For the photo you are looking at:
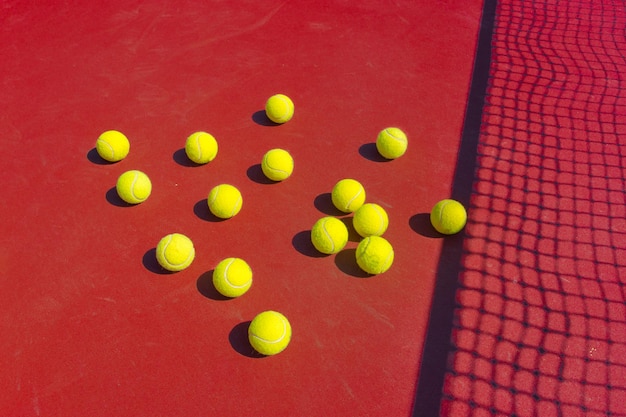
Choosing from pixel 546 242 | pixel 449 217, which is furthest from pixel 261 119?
pixel 546 242

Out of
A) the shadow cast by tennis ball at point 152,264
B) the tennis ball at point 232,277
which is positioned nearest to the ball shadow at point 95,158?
the shadow cast by tennis ball at point 152,264

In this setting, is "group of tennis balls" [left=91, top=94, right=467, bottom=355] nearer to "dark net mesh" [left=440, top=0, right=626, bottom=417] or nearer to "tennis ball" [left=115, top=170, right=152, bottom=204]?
"tennis ball" [left=115, top=170, right=152, bottom=204]

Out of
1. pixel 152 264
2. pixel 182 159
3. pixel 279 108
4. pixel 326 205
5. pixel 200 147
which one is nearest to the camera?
pixel 152 264

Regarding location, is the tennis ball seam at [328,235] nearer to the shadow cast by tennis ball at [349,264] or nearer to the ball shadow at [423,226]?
the shadow cast by tennis ball at [349,264]

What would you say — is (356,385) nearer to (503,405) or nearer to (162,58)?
(503,405)

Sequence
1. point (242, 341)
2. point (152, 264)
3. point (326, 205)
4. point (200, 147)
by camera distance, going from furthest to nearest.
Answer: point (200, 147)
point (326, 205)
point (152, 264)
point (242, 341)

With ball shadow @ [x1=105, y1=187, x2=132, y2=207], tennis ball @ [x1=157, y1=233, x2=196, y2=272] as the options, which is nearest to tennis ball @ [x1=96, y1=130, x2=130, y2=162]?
ball shadow @ [x1=105, y1=187, x2=132, y2=207]

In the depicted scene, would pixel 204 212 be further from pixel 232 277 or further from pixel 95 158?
pixel 95 158
